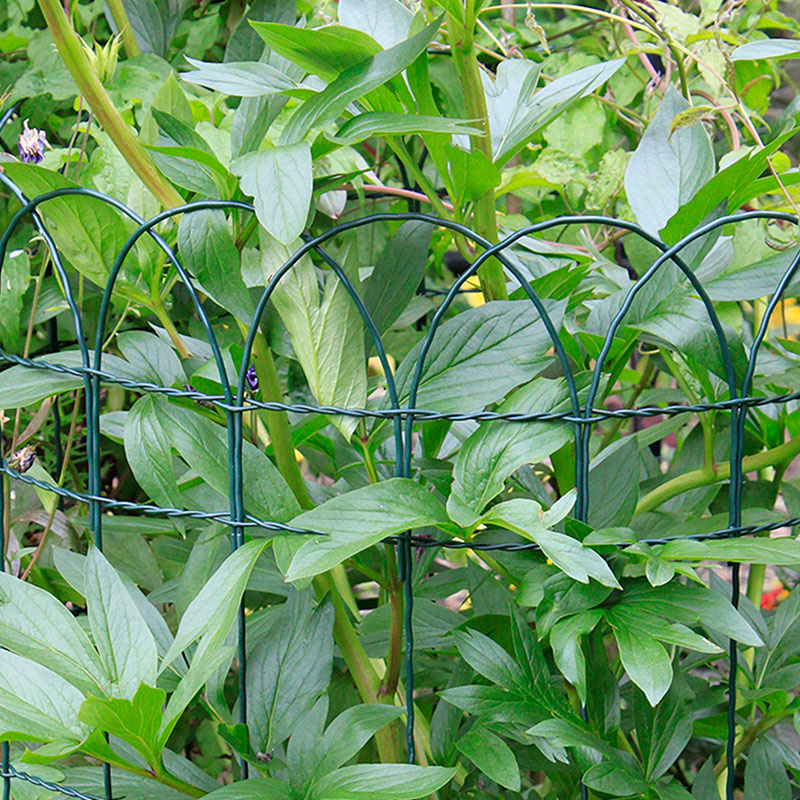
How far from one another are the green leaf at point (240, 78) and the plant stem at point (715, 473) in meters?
0.42

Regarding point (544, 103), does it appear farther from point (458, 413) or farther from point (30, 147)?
point (30, 147)

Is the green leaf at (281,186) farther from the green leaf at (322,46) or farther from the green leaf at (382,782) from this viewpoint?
the green leaf at (382,782)

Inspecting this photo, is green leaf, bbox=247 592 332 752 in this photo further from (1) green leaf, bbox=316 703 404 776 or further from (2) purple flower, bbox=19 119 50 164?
(2) purple flower, bbox=19 119 50 164

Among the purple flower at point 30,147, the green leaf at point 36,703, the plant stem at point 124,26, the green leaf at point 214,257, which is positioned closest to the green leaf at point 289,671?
the green leaf at point 36,703

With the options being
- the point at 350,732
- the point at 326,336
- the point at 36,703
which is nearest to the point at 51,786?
the point at 36,703

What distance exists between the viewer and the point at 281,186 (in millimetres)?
509

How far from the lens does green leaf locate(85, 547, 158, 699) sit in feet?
1.90

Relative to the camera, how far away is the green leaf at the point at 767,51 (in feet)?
1.92

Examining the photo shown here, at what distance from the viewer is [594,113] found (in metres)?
1.04

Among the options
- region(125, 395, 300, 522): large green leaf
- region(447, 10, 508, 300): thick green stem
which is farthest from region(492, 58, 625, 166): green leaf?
region(125, 395, 300, 522): large green leaf

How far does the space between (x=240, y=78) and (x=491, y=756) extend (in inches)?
18.9

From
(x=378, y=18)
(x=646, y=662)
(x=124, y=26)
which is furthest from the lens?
(x=124, y=26)

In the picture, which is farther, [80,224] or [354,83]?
[80,224]

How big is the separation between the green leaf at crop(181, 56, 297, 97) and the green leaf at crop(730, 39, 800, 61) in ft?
1.01
